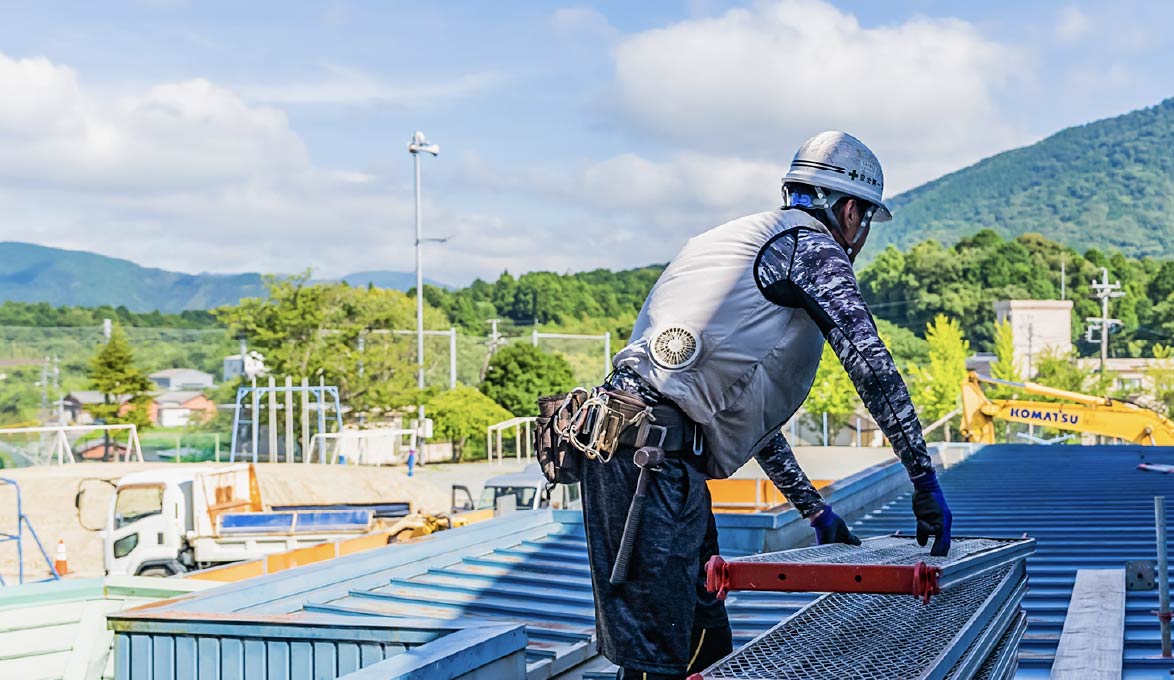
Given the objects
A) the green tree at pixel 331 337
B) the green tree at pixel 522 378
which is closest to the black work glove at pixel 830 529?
the green tree at pixel 331 337

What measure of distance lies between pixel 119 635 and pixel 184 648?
433 mm

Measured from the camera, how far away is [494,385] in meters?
63.6

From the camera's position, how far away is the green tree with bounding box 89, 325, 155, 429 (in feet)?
164

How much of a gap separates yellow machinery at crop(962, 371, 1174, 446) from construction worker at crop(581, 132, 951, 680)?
24689 mm

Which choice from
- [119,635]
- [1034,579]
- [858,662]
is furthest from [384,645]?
[1034,579]

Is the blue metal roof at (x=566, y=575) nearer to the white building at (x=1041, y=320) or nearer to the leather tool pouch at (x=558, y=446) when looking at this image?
the leather tool pouch at (x=558, y=446)

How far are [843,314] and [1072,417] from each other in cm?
2870

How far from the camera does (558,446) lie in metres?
3.50

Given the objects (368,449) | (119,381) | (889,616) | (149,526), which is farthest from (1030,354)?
(889,616)

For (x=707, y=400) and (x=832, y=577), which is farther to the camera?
(x=707, y=400)

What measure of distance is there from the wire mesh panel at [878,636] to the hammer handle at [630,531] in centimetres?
38

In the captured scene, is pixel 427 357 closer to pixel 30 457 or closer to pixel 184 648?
pixel 30 457

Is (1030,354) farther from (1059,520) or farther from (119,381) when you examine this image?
(1059,520)

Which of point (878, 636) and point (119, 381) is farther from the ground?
point (119, 381)
